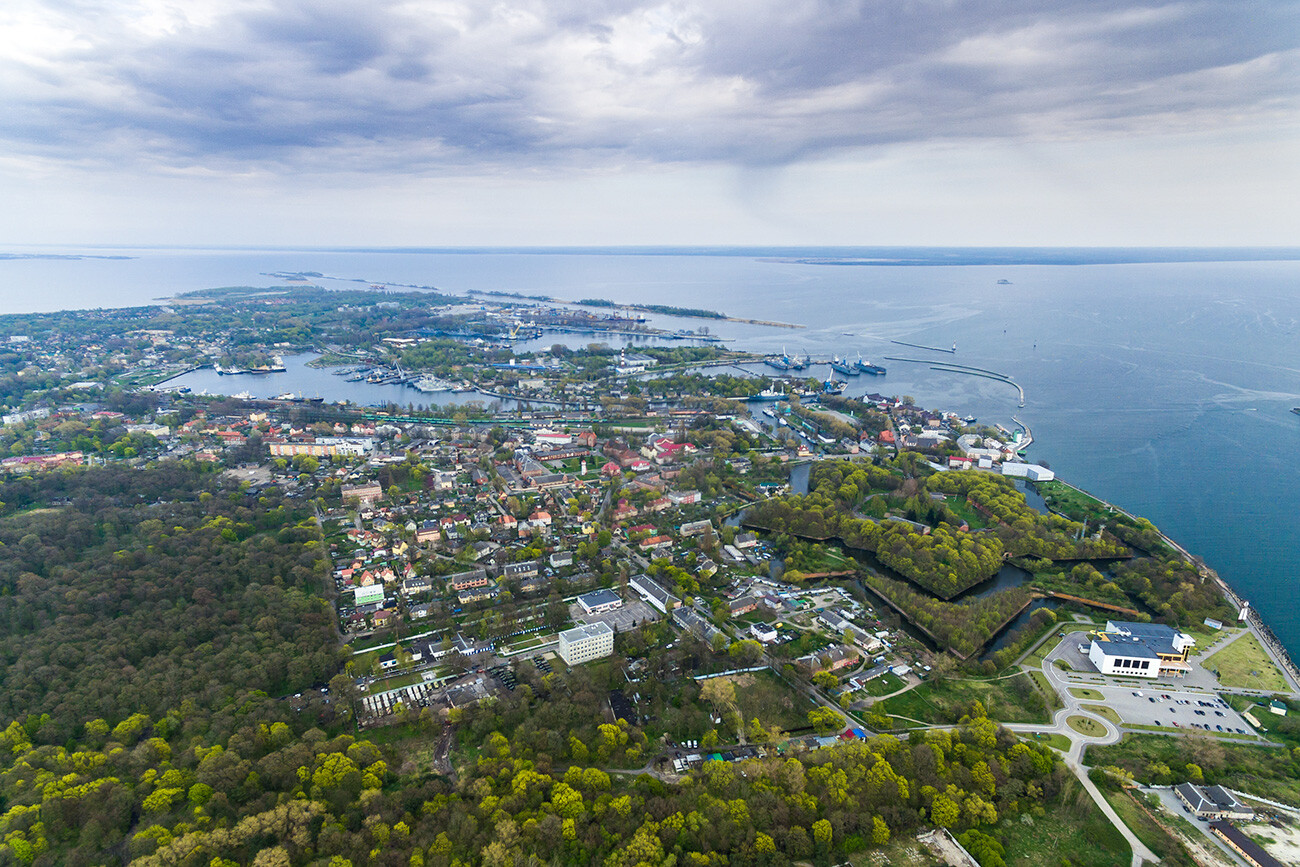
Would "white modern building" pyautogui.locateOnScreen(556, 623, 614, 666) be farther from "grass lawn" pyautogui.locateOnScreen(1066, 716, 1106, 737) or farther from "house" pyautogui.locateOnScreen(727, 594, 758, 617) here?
"grass lawn" pyautogui.locateOnScreen(1066, 716, 1106, 737)

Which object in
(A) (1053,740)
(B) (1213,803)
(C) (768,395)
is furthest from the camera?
(C) (768,395)

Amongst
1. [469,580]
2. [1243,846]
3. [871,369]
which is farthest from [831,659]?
[871,369]

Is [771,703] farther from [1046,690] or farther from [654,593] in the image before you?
[1046,690]

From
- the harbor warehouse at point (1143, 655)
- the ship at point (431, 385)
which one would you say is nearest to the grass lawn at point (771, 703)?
the harbor warehouse at point (1143, 655)

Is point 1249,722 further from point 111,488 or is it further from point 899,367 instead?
point 899,367

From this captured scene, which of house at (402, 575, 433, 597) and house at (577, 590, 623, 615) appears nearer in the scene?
house at (577, 590, 623, 615)

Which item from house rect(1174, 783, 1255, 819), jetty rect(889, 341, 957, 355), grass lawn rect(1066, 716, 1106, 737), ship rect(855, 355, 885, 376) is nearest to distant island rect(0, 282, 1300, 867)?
house rect(1174, 783, 1255, 819)

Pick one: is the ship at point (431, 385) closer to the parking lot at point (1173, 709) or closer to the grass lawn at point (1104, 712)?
the grass lawn at point (1104, 712)

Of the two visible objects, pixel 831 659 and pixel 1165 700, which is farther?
pixel 831 659

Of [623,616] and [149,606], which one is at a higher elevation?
[149,606]
